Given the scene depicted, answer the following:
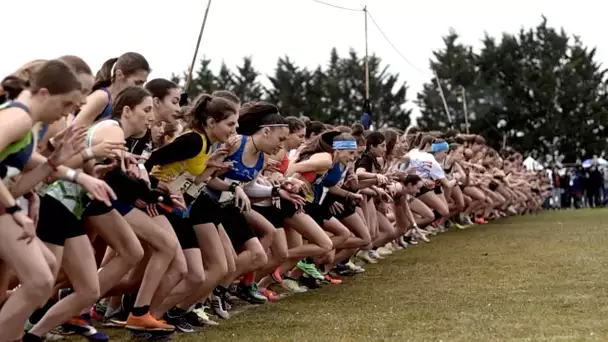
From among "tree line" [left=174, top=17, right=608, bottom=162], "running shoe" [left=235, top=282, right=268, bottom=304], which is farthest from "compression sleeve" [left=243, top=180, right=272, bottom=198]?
"tree line" [left=174, top=17, right=608, bottom=162]

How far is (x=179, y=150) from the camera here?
7.17m

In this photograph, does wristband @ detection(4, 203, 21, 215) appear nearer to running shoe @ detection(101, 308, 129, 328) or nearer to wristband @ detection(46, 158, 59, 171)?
wristband @ detection(46, 158, 59, 171)

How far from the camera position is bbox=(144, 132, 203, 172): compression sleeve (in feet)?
23.5

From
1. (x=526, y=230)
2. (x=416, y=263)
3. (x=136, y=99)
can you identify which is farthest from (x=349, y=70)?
(x=136, y=99)

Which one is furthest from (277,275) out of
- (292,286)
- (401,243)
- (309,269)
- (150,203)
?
(401,243)

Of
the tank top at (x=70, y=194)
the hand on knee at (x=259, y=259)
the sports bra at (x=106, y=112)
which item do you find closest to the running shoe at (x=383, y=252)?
the hand on knee at (x=259, y=259)

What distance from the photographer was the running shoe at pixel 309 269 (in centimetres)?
1077

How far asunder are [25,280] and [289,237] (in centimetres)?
501

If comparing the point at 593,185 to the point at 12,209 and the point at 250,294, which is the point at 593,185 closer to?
the point at 250,294

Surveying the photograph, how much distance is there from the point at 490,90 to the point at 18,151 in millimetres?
65409

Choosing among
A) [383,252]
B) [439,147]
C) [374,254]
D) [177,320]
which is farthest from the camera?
[439,147]

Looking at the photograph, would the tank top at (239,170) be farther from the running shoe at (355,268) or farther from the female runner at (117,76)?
the running shoe at (355,268)

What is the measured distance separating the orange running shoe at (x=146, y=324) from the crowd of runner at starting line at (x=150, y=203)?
1 cm

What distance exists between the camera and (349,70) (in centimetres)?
7512
